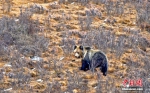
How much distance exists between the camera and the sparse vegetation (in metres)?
8.00

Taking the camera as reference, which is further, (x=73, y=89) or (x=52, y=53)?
(x=52, y=53)

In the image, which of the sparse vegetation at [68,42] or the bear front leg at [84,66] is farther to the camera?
the bear front leg at [84,66]

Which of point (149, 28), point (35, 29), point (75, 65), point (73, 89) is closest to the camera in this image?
point (73, 89)

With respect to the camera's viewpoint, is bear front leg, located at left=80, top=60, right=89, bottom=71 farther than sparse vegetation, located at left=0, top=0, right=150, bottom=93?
Yes

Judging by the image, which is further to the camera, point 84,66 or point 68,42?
point 68,42

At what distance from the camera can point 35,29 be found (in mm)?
10383

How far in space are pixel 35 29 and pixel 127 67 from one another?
2.71 metres

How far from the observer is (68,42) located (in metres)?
9.85

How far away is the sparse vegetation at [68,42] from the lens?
800 centimetres

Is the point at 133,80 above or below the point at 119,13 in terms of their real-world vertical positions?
below

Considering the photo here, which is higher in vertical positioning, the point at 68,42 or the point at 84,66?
the point at 68,42

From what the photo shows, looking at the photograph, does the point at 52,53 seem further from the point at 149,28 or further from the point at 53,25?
the point at 149,28

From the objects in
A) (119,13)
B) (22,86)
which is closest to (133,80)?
(22,86)

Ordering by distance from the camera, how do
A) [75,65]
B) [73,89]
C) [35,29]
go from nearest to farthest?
[73,89]
[75,65]
[35,29]
